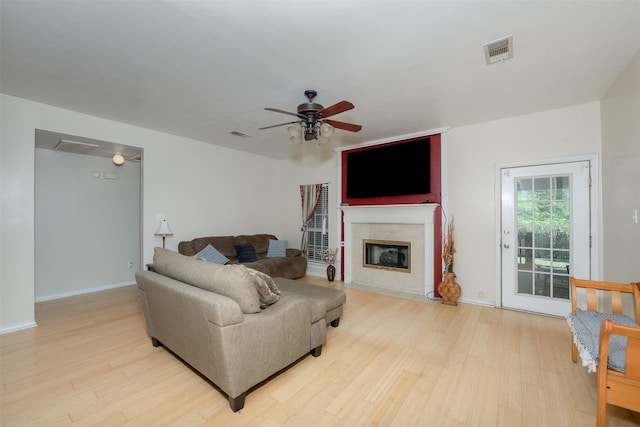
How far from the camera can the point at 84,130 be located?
366 centimetres

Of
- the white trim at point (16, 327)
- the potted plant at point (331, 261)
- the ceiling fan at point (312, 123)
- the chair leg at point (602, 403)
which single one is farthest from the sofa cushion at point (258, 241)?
the chair leg at point (602, 403)

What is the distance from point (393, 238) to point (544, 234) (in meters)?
2.08

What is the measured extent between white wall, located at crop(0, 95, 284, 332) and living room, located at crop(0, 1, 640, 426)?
0.01 meters

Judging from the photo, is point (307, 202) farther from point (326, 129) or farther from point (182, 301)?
point (182, 301)

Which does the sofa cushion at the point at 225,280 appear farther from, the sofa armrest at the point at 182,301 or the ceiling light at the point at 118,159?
the ceiling light at the point at 118,159

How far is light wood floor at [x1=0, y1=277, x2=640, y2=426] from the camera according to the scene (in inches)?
69.2

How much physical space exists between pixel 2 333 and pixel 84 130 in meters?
2.63

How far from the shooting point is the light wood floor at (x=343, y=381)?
1.76 m

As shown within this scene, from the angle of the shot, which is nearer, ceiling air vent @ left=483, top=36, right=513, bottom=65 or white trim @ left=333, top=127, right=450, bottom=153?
ceiling air vent @ left=483, top=36, right=513, bottom=65

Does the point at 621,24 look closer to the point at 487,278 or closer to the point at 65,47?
the point at 487,278

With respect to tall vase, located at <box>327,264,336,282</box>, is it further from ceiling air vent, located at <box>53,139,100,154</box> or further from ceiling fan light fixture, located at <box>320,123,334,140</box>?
ceiling air vent, located at <box>53,139,100,154</box>

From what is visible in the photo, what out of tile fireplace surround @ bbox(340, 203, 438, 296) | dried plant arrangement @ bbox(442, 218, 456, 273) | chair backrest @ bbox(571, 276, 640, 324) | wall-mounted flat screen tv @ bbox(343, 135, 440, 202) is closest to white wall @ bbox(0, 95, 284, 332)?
tile fireplace surround @ bbox(340, 203, 438, 296)

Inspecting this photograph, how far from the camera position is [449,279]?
155 inches

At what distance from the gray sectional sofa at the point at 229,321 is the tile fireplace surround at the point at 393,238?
2476mm
